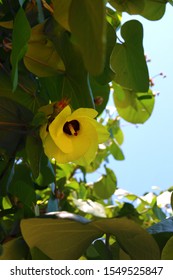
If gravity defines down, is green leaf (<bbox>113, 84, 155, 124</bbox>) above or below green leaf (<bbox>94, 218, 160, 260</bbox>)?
above

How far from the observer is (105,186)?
3.85 ft

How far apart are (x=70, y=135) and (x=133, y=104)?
428 mm

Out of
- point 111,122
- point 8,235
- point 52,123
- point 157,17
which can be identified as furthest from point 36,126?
point 111,122

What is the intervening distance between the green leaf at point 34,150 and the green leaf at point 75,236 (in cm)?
10

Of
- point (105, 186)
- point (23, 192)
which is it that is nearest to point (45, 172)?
point (23, 192)

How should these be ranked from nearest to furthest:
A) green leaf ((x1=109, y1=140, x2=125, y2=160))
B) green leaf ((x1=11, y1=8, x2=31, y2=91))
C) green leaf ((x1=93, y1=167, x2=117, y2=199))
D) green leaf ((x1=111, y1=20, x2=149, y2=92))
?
green leaf ((x1=11, y1=8, x2=31, y2=91)) → green leaf ((x1=111, y1=20, x2=149, y2=92)) → green leaf ((x1=93, y1=167, x2=117, y2=199)) → green leaf ((x1=109, y1=140, x2=125, y2=160))

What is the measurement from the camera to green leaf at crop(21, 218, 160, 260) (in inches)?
16.4

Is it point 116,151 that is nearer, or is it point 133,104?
point 133,104

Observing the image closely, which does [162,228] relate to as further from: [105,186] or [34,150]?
[105,186]

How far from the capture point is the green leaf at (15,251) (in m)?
0.46

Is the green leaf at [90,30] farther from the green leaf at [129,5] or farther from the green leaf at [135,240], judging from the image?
the green leaf at [129,5]

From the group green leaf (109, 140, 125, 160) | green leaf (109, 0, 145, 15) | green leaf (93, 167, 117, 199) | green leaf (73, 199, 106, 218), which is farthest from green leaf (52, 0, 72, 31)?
green leaf (109, 140, 125, 160)

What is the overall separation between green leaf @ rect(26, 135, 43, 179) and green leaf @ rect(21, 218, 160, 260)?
0.32 ft

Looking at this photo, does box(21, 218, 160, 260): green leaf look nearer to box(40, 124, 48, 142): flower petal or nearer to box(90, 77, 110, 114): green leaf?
box(40, 124, 48, 142): flower petal
